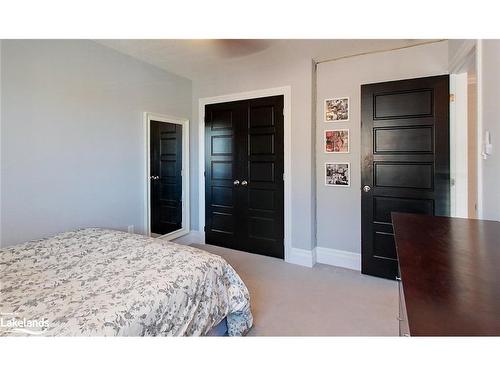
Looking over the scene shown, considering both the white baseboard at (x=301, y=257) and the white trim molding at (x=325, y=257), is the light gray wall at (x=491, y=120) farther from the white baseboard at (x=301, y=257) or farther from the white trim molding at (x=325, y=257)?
the white baseboard at (x=301, y=257)

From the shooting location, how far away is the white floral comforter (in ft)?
3.37

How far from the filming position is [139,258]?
1584mm

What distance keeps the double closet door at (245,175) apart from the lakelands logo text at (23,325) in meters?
2.56

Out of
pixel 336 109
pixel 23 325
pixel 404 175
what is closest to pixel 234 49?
pixel 336 109

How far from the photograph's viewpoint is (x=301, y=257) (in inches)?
122

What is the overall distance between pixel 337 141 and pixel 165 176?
7.12ft

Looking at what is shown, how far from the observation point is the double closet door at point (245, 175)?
Result: 324cm

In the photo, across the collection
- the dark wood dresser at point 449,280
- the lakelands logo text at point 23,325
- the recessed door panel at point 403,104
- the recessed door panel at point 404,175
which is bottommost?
the lakelands logo text at point 23,325

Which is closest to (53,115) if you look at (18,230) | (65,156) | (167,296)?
(65,156)

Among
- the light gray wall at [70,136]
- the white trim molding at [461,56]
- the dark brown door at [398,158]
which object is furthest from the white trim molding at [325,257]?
the white trim molding at [461,56]

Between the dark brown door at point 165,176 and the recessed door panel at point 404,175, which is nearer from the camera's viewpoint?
the recessed door panel at point 404,175
